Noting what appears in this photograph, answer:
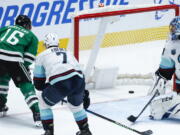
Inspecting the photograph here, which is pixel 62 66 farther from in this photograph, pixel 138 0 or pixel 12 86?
pixel 138 0

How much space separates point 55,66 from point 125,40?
3.99 m

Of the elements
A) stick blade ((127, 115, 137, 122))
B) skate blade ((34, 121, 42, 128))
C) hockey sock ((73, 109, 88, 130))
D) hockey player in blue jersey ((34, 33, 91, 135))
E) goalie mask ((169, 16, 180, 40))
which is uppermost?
goalie mask ((169, 16, 180, 40))

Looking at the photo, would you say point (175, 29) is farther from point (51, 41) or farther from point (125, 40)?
point (125, 40)

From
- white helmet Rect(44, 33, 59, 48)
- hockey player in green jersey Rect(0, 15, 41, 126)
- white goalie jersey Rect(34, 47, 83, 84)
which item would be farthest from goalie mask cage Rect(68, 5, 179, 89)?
white goalie jersey Rect(34, 47, 83, 84)

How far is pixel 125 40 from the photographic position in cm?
836

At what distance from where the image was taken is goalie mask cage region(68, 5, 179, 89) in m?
6.41

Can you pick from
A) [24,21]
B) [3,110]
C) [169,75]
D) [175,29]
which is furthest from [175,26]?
[3,110]

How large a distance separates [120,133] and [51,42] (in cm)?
100

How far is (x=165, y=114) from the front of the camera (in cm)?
523

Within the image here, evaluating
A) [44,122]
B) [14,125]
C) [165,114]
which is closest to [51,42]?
[44,122]

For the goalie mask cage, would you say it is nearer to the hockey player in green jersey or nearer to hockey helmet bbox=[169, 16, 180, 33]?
hockey helmet bbox=[169, 16, 180, 33]

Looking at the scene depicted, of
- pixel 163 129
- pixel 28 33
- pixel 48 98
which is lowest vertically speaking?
pixel 163 129

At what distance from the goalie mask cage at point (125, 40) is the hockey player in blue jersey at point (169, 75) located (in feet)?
3.76

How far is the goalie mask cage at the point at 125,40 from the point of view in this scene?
641 cm
